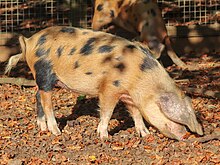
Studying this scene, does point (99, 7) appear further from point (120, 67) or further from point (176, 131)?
point (176, 131)

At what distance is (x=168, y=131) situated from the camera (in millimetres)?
7348

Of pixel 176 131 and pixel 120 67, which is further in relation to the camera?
pixel 120 67

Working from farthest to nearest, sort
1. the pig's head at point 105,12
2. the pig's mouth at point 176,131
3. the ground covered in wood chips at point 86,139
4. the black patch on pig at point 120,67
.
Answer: the pig's head at point 105,12
the black patch on pig at point 120,67
the pig's mouth at point 176,131
the ground covered in wood chips at point 86,139

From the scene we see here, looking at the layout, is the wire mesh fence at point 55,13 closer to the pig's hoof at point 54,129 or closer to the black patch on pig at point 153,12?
the black patch on pig at point 153,12

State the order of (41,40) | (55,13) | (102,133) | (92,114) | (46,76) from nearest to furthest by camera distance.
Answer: (102,133)
(46,76)
(41,40)
(92,114)
(55,13)

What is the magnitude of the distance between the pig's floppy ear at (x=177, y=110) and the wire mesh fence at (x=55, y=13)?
20.2ft

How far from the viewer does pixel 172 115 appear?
7180 millimetres

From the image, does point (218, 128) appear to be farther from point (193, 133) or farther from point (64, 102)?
point (64, 102)

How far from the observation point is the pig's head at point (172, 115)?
7.16 m

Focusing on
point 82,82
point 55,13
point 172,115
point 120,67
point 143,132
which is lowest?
point 143,132

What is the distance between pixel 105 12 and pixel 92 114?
350 centimetres

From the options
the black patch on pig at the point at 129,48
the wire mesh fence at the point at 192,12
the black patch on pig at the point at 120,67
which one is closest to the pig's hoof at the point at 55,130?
the black patch on pig at the point at 120,67

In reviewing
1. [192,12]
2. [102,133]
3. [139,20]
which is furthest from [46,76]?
[192,12]

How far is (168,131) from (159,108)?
28 centimetres
